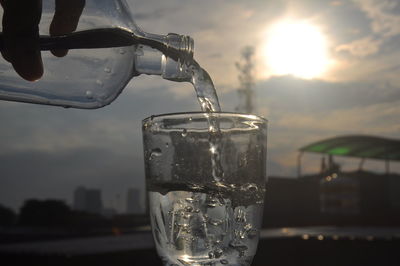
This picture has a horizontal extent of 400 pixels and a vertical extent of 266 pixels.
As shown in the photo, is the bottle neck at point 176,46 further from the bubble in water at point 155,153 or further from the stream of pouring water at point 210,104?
the bubble in water at point 155,153

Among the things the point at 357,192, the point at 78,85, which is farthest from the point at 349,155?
the point at 78,85

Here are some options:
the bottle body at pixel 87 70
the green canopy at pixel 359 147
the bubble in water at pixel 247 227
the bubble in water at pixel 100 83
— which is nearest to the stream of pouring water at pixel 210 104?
the bubble in water at pixel 247 227

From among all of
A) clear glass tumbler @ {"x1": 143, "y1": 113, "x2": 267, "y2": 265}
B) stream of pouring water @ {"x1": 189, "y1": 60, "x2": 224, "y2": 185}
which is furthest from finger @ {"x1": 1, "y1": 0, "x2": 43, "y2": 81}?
clear glass tumbler @ {"x1": 143, "y1": 113, "x2": 267, "y2": 265}

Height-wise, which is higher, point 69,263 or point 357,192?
point 69,263

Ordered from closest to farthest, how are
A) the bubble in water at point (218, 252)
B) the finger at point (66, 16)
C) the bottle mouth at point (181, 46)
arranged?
the bubble in water at point (218, 252) < the bottle mouth at point (181, 46) < the finger at point (66, 16)

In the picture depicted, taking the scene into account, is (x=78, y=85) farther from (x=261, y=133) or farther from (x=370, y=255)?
(x=370, y=255)

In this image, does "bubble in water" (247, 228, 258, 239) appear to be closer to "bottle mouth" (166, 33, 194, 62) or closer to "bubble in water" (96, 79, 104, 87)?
"bottle mouth" (166, 33, 194, 62)
